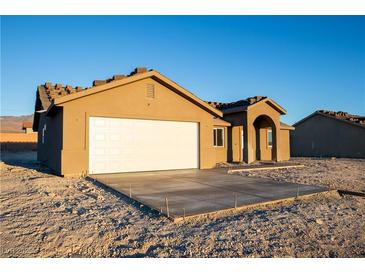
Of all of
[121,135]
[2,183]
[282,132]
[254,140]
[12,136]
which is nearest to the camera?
[2,183]

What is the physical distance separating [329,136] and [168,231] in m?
28.7

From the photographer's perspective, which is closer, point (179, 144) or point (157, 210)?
point (157, 210)

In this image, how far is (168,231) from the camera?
16.5 feet

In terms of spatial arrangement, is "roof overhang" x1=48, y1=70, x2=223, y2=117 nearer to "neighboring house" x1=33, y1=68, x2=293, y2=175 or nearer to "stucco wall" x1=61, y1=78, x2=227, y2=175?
"neighboring house" x1=33, y1=68, x2=293, y2=175

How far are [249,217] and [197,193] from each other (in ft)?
8.21

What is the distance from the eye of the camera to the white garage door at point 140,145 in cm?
1302

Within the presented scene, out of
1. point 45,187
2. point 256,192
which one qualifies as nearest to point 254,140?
point 256,192

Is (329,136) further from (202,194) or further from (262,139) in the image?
(202,194)

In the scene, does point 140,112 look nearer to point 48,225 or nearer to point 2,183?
point 2,183

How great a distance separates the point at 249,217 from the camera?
5.94 metres

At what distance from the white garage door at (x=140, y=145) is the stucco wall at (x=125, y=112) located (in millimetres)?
319

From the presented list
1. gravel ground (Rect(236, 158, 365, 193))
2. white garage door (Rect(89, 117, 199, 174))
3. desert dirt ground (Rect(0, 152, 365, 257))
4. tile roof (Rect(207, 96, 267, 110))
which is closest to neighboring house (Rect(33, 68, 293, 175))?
white garage door (Rect(89, 117, 199, 174))

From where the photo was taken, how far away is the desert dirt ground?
167 inches

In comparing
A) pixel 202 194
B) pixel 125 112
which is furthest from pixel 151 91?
pixel 202 194
